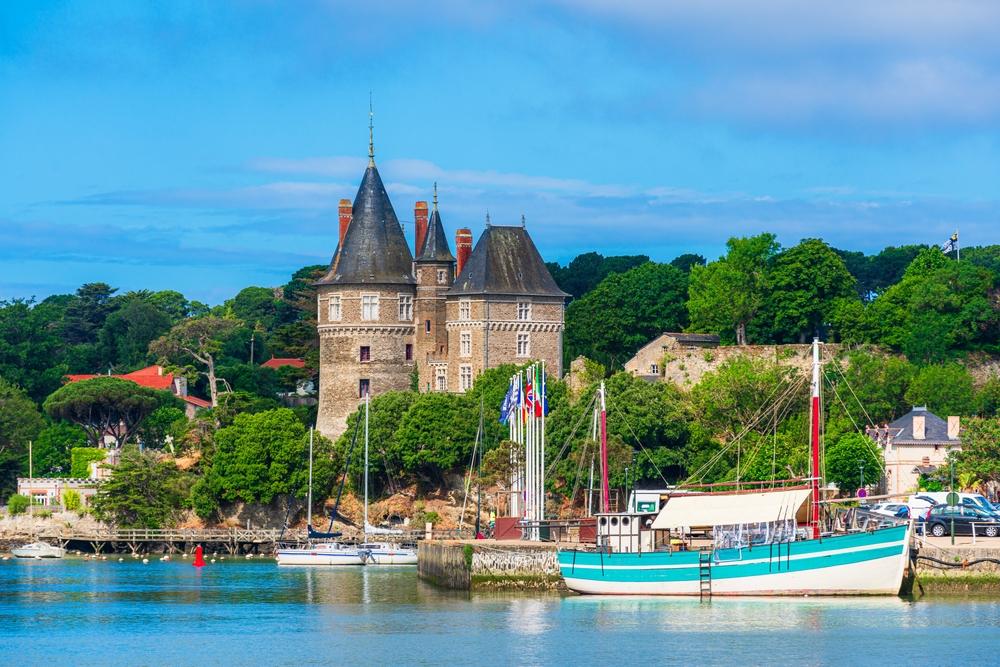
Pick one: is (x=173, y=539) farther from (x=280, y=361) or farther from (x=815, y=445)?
(x=280, y=361)

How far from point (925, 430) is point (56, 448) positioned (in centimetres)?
5088

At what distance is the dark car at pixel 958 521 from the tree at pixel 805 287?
40.2 meters

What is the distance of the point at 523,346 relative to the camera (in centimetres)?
9694

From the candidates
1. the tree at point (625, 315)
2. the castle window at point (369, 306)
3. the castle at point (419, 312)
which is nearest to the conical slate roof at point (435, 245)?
the castle at point (419, 312)

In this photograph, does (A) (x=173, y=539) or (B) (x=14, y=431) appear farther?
(B) (x=14, y=431)

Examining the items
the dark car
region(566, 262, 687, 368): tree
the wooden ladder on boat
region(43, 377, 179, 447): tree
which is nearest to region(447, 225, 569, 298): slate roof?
region(566, 262, 687, 368): tree

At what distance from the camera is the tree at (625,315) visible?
115250 mm

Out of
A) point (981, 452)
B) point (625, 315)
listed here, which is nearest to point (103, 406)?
point (625, 315)

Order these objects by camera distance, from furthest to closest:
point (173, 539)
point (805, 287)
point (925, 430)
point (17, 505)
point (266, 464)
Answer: point (805, 287), point (17, 505), point (173, 539), point (266, 464), point (925, 430)

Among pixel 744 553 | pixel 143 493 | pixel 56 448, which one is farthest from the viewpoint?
pixel 56 448

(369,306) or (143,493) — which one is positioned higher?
(369,306)

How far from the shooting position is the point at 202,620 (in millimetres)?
61750

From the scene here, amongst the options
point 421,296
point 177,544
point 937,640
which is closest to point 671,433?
point 421,296

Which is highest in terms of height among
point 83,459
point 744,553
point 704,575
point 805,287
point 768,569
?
point 805,287
